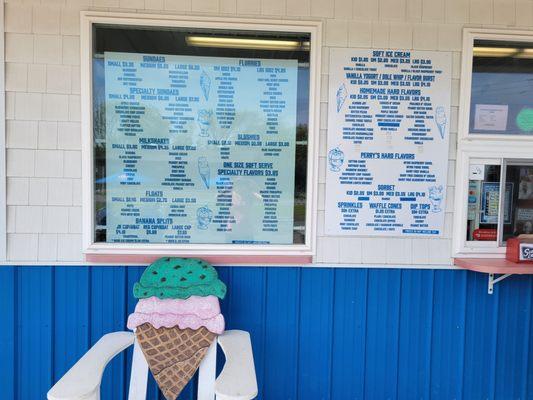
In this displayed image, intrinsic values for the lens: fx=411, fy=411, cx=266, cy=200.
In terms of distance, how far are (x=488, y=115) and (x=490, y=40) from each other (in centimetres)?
43

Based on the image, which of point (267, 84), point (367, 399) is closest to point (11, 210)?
point (267, 84)

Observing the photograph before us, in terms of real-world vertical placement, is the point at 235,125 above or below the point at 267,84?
below

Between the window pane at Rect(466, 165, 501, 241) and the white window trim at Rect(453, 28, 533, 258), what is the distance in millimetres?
43

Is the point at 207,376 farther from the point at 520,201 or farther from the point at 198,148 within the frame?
the point at 520,201

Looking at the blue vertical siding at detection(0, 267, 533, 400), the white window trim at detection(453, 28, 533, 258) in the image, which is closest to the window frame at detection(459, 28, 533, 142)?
the white window trim at detection(453, 28, 533, 258)

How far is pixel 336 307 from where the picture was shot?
2.38 m

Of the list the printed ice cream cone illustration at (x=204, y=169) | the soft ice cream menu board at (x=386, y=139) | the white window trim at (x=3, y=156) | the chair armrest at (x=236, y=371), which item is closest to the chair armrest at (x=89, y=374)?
the chair armrest at (x=236, y=371)

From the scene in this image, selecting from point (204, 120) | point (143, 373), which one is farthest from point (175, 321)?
point (204, 120)

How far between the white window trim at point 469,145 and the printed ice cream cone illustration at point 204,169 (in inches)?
55.7

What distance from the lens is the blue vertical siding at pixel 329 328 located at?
230 cm

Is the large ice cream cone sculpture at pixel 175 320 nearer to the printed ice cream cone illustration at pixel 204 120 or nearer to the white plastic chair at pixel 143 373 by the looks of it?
the white plastic chair at pixel 143 373

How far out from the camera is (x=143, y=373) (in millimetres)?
2053

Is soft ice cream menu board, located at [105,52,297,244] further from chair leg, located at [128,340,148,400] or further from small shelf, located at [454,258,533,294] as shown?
small shelf, located at [454,258,533,294]

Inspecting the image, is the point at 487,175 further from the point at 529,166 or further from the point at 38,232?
the point at 38,232
